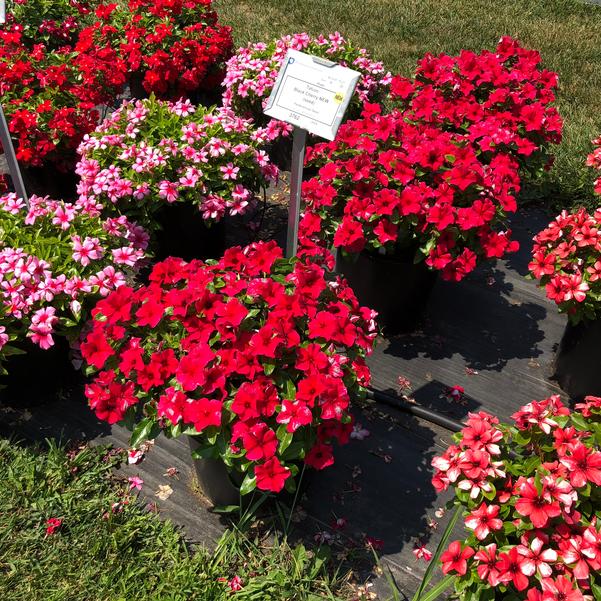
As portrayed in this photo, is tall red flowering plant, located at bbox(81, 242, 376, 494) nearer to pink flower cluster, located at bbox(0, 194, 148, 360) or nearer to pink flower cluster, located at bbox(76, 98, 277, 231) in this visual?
pink flower cluster, located at bbox(0, 194, 148, 360)

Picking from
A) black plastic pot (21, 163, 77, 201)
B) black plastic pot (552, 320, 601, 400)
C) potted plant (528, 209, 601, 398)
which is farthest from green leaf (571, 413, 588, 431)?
black plastic pot (21, 163, 77, 201)

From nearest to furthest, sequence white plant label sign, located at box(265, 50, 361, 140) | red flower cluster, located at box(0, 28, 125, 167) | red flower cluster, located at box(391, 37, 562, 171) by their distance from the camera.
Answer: white plant label sign, located at box(265, 50, 361, 140) → red flower cluster, located at box(391, 37, 562, 171) → red flower cluster, located at box(0, 28, 125, 167)

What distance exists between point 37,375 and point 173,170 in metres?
1.13

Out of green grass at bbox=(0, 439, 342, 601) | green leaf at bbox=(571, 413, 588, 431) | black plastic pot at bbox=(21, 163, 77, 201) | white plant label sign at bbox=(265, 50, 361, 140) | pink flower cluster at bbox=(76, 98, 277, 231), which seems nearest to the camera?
green leaf at bbox=(571, 413, 588, 431)

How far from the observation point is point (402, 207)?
254 cm

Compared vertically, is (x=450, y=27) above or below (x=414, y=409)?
above

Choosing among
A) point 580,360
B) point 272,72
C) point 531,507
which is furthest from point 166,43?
point 531,507

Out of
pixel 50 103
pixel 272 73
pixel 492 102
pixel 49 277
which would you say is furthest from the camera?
pixel 272 73

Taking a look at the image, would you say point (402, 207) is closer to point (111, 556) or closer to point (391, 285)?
point (391, 285)

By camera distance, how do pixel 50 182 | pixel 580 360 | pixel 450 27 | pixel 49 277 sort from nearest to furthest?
pixel 49 277 → pixel 580 360 → pixel 50 182 → pixel 450 27

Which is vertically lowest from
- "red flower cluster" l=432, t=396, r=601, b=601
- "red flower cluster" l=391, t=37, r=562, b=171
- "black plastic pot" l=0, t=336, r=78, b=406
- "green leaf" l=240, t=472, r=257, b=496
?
"black plastic pot" l=0, t=336, r=78, b=406

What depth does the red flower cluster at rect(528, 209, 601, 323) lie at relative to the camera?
2389mm

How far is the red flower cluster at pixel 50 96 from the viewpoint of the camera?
3.30 meters

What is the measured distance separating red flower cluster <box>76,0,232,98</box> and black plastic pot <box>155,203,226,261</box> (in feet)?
4.63
